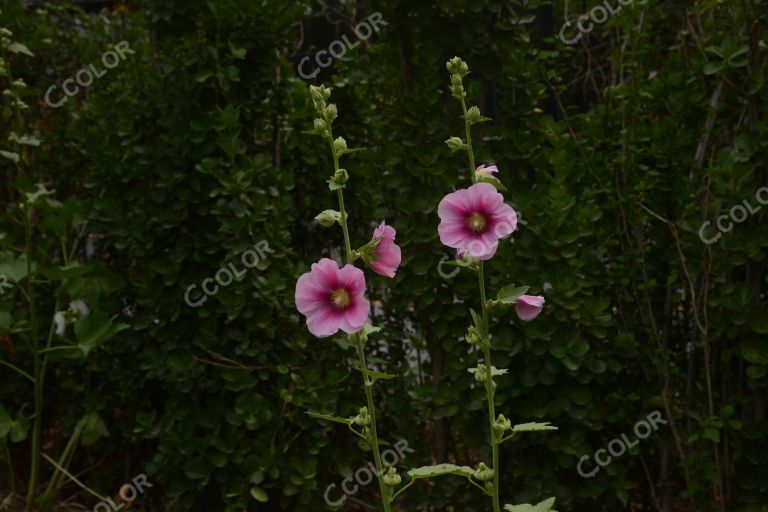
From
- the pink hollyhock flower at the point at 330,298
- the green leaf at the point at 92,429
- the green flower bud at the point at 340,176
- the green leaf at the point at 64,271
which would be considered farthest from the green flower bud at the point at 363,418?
the green leaf at the point at 92,429

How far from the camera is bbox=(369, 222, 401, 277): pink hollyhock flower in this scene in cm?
165

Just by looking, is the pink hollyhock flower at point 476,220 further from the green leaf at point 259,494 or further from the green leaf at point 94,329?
the green leaf at point 94,329

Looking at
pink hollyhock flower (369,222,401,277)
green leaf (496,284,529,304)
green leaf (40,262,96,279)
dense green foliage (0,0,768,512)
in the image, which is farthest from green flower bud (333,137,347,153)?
green leaf (40,262,96,279)

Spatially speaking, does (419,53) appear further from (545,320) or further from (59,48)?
(59,48)

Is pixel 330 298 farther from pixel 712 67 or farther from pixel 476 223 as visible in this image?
pixel 712 67

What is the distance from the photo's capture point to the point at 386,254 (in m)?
1.66

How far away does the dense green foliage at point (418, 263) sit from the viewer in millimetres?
2928

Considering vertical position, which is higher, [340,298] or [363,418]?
[340,298]

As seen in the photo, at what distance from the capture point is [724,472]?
118 inches

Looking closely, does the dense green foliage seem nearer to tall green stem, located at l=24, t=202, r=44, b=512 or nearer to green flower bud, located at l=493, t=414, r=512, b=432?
tall green stem, located at l=24, t=202, r=44, b=512

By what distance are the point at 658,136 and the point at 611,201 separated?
0.94ft

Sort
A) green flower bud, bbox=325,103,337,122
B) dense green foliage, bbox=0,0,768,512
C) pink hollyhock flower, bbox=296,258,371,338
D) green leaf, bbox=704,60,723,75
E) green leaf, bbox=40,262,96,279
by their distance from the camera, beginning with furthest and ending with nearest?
green leaf, bbox=40,262,96,279
dense green foliage, bbox=0,0,768,512
green leaf, bbox=704,60,723,75
green flower bud, bbox=325,103,337,122
pink hollyhock flower, bbox=296,258,371,338

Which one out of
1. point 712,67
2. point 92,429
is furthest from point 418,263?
point 92,429

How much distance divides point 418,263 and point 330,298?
1.45 meters
